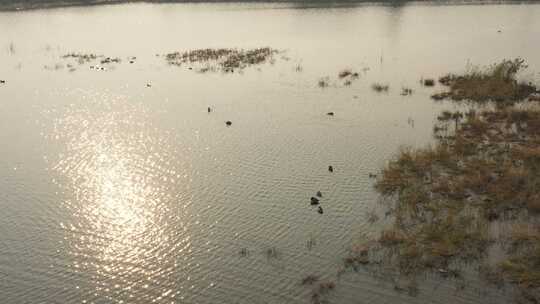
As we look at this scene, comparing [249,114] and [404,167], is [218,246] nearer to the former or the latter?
[404,167]

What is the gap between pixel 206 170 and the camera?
74.2 ft

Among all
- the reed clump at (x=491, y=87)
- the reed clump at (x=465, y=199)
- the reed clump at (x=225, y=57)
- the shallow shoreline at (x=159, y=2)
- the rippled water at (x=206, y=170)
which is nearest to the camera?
the rippled water at (x=206, y=170)

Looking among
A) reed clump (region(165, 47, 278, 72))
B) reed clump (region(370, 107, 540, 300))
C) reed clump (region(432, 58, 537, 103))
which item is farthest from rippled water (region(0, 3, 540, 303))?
reed clump (region(432, 58, 537, 103))

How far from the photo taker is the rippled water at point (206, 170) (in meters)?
14.4

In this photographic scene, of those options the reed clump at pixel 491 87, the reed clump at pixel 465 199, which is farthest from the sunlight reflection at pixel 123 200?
the reed clump at pixel 491 87

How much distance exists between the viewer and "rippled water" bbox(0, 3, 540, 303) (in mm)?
14383

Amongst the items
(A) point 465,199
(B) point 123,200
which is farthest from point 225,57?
(A) point 465,199

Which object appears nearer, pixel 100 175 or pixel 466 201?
pixel 466 201

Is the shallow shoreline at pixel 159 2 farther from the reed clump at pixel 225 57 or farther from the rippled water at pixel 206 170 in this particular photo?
the reed clump at pixel 225 57

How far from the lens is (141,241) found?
16.5 metres

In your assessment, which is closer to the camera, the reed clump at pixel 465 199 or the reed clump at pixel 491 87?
the reed clump at pixel 465 199

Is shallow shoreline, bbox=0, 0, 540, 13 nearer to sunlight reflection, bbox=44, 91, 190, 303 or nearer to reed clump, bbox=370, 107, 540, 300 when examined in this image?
reed clump, bbox=370, 107, 540, 300

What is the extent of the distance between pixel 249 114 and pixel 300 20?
186 feet

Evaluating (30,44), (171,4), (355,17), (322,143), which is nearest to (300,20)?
(355,17)
